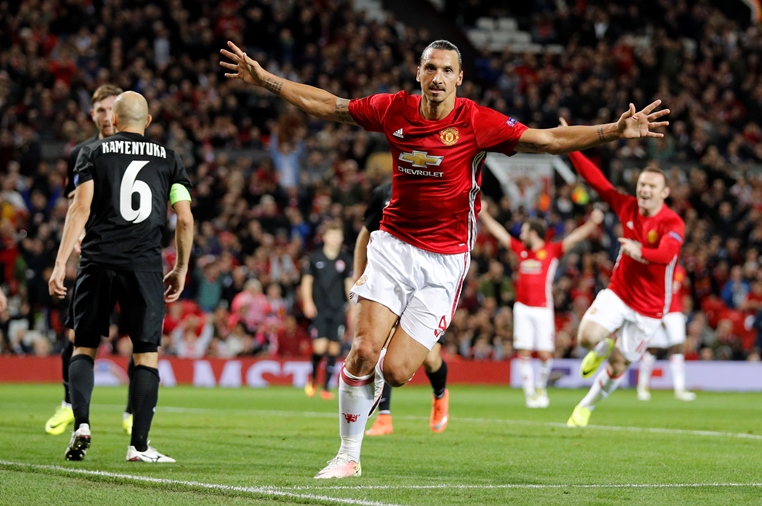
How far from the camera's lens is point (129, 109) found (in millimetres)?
8219

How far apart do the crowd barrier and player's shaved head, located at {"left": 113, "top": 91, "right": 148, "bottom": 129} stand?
12075 mm

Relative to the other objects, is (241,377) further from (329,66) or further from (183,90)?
(329,66)

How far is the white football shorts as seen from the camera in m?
17.9

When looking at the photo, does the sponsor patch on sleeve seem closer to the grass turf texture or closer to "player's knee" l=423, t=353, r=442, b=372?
the grass turf texture

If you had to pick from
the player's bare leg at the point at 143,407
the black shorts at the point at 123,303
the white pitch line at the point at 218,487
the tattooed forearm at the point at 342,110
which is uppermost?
the tattooed forearm at the point at 342,110

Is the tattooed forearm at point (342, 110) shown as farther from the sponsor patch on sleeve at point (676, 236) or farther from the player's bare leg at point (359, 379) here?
the sponsor patch on sleeve at point (676, 236)

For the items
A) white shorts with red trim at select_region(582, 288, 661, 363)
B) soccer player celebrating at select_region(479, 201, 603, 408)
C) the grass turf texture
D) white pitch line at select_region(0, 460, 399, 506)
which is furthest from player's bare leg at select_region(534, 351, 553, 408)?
white pitch line at select_region(0, 460, 399, 506)

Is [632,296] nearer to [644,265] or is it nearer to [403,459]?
[644,265]

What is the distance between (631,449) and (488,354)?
14.0 meters

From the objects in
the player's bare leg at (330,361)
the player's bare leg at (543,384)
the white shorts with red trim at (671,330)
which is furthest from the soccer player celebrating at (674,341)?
the player's bare leg at (330,361)

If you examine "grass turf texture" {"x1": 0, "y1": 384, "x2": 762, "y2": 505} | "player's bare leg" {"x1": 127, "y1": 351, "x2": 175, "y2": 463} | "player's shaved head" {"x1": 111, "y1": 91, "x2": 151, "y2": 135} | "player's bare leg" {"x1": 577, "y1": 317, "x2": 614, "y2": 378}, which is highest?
"player's shaved head" {"x1": 111, "y1": 91, "x2": 151, "y2": 135}

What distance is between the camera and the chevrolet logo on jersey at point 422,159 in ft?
23.8

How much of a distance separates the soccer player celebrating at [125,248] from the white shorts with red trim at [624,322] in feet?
16.8

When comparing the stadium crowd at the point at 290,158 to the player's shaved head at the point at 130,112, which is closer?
the player's shaved head at the point at 130,112
